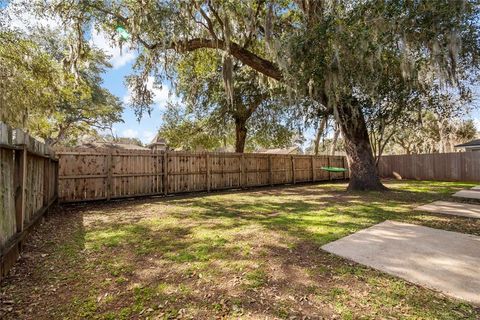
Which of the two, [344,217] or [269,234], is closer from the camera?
[269,234]

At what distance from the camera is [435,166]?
41.9 ft

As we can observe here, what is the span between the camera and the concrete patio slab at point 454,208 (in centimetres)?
450

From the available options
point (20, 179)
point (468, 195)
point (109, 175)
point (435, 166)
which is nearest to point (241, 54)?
point (109, 175)

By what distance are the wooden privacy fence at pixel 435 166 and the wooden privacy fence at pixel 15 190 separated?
15593 millimetres

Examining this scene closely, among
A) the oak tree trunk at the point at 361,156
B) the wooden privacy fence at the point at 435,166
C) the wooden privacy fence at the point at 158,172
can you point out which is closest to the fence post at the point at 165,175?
the wooden privacy fence at the point at 158,172

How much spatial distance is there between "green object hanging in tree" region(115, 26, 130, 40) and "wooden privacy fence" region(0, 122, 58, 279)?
4.27 meters

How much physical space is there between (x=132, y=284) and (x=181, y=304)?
0.58 metres

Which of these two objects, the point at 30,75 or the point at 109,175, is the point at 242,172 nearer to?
the point at 109,175

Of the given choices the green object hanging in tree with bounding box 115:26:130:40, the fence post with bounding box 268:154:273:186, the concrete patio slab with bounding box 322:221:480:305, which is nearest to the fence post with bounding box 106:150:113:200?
the green object hanging in tree with bounding box 115:26:130:40

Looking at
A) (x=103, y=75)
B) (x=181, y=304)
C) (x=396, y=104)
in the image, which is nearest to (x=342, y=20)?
(x=396, y=104)

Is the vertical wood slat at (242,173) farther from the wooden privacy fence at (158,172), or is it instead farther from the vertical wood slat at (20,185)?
the vertical wood slat at (20,185)

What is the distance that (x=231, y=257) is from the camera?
2650mm

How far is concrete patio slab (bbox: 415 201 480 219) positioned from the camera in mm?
4502

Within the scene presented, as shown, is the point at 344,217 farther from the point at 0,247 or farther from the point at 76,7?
the point at 76,7
